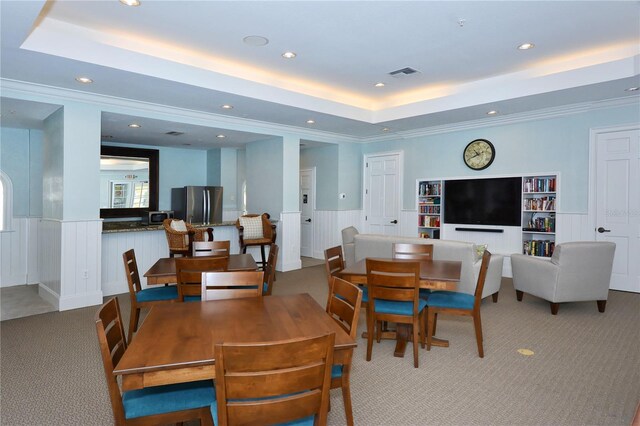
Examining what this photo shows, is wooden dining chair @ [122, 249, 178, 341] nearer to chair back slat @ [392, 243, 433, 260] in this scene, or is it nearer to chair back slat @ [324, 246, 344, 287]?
chair back slat @ [324, 246, 344, 287]

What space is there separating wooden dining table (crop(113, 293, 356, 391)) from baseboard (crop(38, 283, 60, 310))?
3.45m

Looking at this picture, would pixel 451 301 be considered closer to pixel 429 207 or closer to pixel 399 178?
pixel 429 207

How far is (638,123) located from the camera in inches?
214

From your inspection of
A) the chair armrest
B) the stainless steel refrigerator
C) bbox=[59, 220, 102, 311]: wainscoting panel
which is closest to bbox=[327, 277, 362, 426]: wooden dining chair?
the chair armrest

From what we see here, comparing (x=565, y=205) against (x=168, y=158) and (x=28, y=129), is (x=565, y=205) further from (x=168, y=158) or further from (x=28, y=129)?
(x=28, y=129)

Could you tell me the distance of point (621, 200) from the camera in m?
5.62

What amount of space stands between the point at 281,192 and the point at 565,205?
187 inches

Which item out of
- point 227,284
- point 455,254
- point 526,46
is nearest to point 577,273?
point 455,254

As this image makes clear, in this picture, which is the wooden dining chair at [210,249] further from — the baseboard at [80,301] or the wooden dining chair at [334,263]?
the baseboard at [80,301]

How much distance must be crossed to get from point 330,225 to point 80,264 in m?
4.90

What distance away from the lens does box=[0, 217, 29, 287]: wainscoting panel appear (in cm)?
627

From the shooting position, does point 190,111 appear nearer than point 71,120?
No

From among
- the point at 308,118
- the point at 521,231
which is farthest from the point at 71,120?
the point at 521,231

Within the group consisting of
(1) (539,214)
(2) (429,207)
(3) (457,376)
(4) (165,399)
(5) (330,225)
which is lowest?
(3) (457,376)
